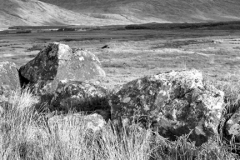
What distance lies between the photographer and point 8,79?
11977 millimetres

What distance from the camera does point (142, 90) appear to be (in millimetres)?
7738

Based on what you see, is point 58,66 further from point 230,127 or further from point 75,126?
point 230,127

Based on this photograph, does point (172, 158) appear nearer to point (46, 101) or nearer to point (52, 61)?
point (46, 101)

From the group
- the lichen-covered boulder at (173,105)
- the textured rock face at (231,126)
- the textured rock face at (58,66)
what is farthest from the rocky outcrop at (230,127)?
the textured rock face at (58,66)

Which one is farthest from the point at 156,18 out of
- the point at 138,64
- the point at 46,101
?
the point at 46,101

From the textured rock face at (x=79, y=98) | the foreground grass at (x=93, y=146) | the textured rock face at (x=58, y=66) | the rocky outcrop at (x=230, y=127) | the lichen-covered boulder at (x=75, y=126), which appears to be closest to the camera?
the foreground grass at (x=93, y=146)

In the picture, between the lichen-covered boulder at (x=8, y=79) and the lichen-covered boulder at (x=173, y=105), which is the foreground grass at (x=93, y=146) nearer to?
the lichen-covered boulder at (x=173, y=105)

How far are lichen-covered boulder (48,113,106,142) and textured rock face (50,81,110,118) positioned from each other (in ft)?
2.53

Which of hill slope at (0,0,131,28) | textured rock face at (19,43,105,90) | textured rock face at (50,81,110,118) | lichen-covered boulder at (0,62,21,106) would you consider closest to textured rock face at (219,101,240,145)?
textured rock face at (50,81,110,118)

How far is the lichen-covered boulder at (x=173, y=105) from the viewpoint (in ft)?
22.6

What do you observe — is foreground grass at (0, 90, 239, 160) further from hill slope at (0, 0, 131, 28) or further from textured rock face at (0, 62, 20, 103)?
hill slope at (0, 0, 131, 28)

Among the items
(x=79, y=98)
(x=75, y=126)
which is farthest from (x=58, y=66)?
(x=75, y=126)

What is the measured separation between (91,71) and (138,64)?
887 cm

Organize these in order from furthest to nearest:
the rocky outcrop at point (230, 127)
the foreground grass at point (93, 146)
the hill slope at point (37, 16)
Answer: the hill slope at point (37, 16) → the rocky outcrop at point (230, 127) → the foreground grass at point (93, 146)
